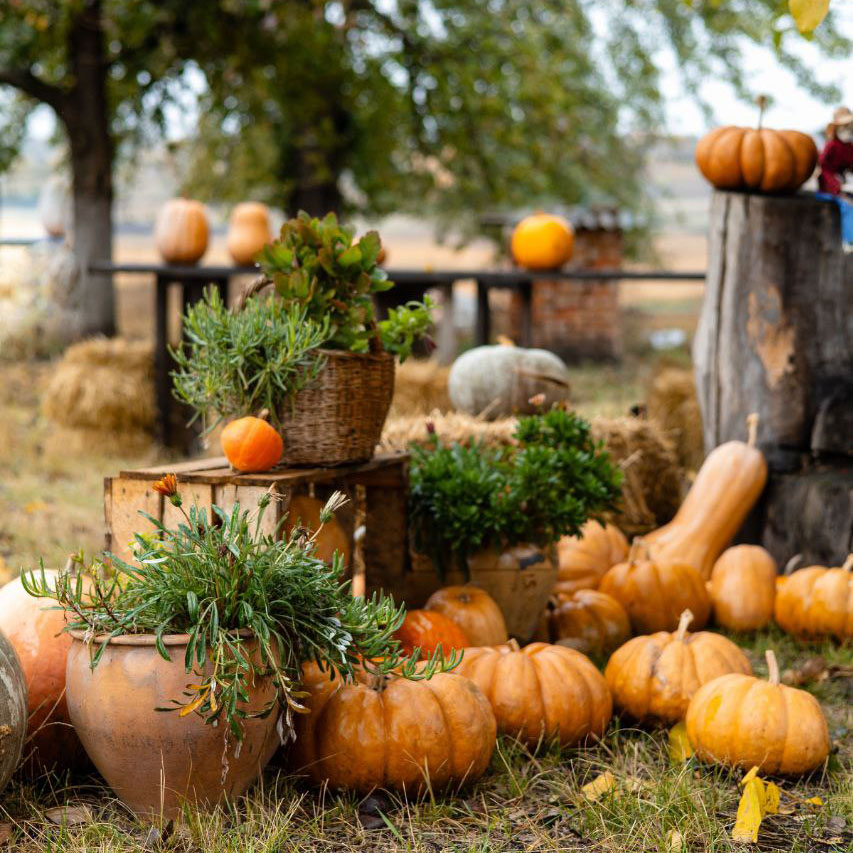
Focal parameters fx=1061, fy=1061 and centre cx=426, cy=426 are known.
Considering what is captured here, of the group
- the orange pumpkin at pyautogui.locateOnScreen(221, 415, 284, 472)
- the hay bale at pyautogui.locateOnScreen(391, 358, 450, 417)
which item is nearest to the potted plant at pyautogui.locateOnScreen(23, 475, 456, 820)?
the orange pumpkin at pyautogui.locateOnScreen(221, 415, 284, 472)

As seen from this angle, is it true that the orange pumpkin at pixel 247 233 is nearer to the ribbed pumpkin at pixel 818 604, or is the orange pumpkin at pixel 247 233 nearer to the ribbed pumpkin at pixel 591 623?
the ribbed pumpkin at pixel 591 623

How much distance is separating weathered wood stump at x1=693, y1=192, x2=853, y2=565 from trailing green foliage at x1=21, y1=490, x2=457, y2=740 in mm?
2807

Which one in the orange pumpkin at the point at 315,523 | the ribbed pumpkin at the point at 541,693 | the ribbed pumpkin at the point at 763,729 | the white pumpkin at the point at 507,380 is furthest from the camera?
the white pumpkin at the point at 507,380

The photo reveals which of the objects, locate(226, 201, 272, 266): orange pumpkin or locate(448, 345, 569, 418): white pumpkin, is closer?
locate(448, 345, 569, 418): white pumpkin

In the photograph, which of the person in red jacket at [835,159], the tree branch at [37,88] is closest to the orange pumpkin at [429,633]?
the person in red jacket at [835,159]

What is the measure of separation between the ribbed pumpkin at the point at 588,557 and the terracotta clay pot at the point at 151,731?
2.00 meters

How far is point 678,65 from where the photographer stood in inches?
471

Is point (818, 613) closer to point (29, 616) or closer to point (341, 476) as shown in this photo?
point (341, 476)

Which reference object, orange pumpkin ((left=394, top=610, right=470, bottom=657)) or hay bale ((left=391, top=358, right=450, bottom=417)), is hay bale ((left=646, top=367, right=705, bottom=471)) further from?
orange pumpkin ((left=394, top=610, right=470, bottom=657))

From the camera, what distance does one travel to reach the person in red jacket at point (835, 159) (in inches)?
179

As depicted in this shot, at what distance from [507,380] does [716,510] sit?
1.22 meters

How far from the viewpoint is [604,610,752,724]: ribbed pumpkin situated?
2854 mm

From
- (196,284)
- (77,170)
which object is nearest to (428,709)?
(196,284)

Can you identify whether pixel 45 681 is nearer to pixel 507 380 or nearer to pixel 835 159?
pixel 507 380
